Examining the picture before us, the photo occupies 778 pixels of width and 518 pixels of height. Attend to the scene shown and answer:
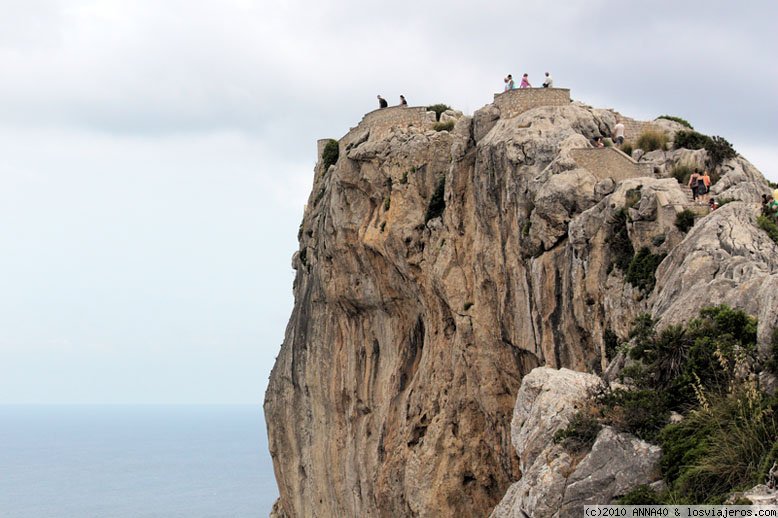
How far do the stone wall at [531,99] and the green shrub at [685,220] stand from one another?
969 centimetres

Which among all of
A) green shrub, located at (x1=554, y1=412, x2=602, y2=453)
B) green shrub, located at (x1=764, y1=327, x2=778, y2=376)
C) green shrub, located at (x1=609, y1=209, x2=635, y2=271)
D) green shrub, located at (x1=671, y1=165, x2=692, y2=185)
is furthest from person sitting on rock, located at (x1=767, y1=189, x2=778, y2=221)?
green shrub, located at (x1=554, y1=412, x2=602, y2=453)

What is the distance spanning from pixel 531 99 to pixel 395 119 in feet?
23.3

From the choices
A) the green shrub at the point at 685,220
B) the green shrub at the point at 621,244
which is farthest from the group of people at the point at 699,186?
the green shrub at the point at 685,220

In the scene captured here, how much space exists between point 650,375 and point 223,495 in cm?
12717

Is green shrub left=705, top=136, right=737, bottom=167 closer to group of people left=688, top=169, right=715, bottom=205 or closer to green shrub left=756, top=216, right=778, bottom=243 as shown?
group of people left=688, top=169, right=715, bottom=205

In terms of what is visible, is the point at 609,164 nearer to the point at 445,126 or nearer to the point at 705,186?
the point at 705,186

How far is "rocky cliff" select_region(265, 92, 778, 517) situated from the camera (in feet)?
72.9

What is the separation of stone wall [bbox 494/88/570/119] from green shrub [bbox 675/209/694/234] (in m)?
9.69

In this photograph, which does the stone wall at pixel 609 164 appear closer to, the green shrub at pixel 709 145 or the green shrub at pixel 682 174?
the green shrub at pixel 682 174

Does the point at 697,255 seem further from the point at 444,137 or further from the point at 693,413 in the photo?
the point at 444,137

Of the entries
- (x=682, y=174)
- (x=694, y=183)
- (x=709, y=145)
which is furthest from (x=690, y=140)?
(x=694, y=183)

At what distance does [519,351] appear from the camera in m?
29.7

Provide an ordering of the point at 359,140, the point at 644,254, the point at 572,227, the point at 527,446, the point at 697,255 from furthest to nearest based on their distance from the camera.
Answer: the point at 359,140, the point at 572,227, the point at 644,254, the point at 697,255, the point at 527,446

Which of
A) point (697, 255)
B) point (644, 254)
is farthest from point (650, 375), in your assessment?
point (644, 254)
